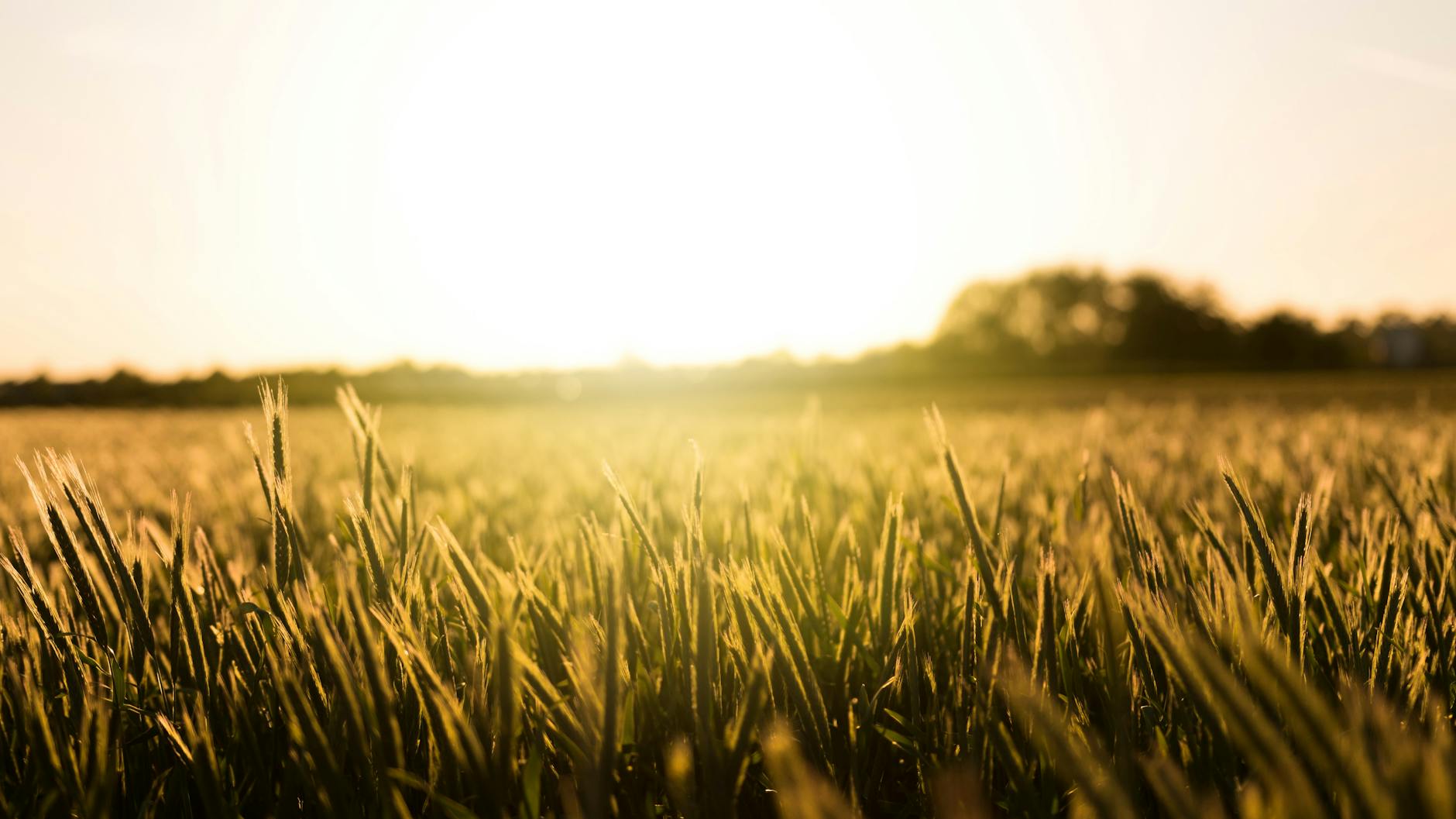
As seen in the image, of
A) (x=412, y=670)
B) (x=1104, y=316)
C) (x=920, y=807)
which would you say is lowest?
(x=920, y=807)

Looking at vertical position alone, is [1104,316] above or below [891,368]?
above

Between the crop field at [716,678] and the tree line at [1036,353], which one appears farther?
the tree line at [1036,353]

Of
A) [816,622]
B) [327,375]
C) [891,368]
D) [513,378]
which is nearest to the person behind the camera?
[816,622]

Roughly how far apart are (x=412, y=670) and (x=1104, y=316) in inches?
2274

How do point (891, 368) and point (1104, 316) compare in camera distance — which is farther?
point (1104, 316)

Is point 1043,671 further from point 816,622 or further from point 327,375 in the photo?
point 327,375

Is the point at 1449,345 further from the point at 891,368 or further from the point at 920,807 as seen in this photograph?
the point at 920,807

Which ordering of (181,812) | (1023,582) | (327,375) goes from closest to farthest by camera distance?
(181,812) < (1023,582) < (327,375)

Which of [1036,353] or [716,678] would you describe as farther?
[1036,353]

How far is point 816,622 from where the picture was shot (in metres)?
0.79

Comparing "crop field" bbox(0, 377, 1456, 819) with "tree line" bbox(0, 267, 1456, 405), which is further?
"tree line" bbox(0, 267, 1456, 405)

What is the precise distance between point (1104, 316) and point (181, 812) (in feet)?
190

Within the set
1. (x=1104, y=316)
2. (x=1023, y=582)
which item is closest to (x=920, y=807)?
(x=1023, y=582)

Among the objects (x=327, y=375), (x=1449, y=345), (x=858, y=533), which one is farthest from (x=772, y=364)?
(x=1449, y=345)
